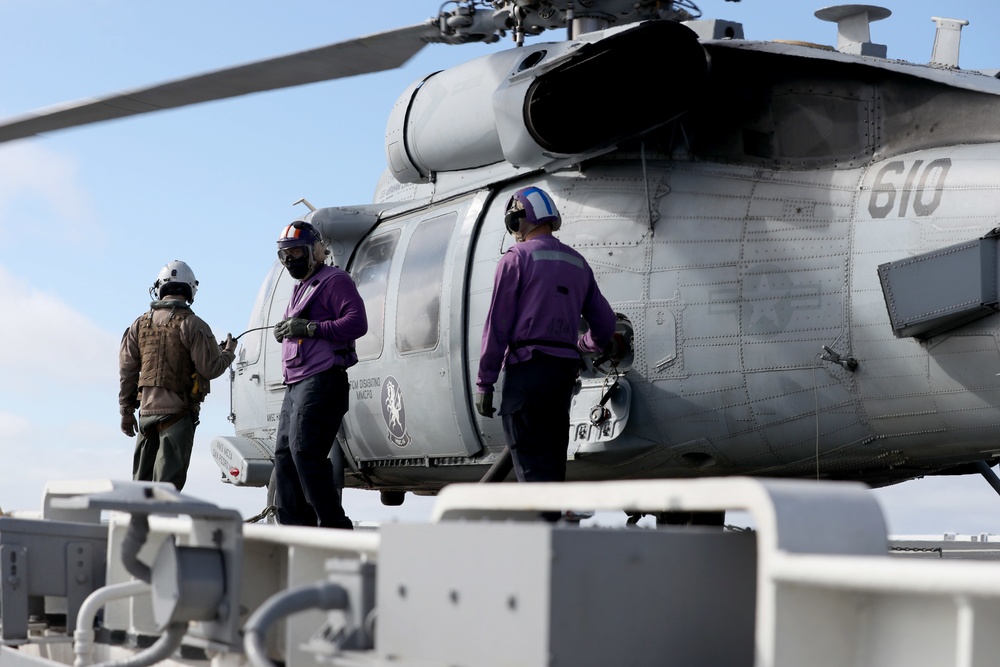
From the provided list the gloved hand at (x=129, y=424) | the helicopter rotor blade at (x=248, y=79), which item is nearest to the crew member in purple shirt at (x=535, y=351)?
the helicopter rotor blade at (x=248, y=79)

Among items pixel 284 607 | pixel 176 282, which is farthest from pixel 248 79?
pixel 284 607

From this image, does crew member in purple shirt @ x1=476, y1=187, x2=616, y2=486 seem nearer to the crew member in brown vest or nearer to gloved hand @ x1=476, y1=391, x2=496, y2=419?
gloved hand @ x1=476, y1=391, x2=496, y2=419

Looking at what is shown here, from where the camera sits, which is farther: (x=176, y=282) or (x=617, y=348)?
(x=176, y=282)

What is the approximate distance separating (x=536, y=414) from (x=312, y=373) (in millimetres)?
1582

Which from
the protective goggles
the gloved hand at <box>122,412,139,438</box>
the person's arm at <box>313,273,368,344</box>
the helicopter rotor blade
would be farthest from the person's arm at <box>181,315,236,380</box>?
the protective goggles

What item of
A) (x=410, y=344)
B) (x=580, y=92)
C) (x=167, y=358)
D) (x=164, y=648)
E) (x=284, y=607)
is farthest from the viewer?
(x=167, y=358)

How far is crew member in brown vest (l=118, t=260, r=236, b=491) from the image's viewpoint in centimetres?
868

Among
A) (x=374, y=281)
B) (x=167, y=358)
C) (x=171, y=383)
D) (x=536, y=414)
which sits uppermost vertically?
(x=374, y=281)

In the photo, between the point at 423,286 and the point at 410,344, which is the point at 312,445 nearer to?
the point at 410,344

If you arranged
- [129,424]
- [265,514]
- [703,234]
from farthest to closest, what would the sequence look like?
[265,514], [129,424], [703,234]

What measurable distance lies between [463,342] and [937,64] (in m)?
3.46

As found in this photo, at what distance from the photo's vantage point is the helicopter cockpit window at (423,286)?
845cm

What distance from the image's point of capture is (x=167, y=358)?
28.6 ft

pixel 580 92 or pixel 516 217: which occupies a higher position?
pixel 580 92
